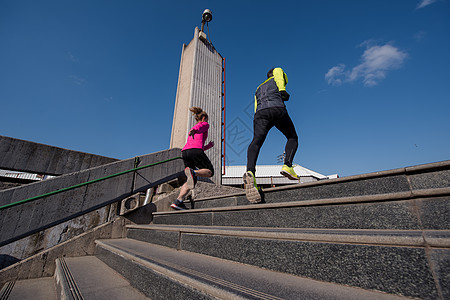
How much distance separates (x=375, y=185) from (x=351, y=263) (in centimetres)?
94

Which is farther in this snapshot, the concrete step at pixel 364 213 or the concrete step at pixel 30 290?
the concrete step at pixel 30 290

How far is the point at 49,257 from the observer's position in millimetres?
2512

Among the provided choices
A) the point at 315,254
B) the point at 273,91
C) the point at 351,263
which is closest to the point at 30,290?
the point at 315,254

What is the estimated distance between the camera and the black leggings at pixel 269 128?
99.0 inches

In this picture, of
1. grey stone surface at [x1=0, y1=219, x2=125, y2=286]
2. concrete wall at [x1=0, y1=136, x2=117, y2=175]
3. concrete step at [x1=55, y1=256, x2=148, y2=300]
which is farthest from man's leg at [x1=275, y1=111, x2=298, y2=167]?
concrete wall at [x1=0, y1=136, x2=117, y2=175]

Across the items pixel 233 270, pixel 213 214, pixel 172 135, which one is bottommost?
pixel 233 270

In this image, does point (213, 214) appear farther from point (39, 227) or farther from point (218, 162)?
point (218, 162)

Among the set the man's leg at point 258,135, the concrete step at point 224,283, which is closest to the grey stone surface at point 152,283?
the concrete step at point 224,283

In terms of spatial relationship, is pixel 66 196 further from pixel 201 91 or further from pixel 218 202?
pixel 201 91

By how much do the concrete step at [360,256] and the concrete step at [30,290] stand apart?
1.95 metres

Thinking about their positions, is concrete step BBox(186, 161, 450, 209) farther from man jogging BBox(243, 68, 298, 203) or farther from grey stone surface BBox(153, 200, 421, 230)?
man jogging BBox(243, 68, 298, 203)

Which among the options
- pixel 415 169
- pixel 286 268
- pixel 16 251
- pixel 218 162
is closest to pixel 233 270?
pixel 286 268

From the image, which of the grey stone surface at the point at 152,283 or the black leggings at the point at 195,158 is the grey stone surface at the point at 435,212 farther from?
the black leggings at the point at 195,158

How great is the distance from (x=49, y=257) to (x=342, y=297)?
3.43m
